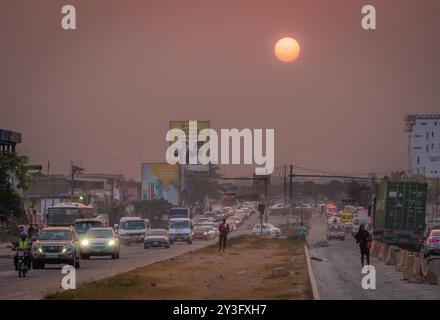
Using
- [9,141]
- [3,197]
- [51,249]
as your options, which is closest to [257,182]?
[9,141]

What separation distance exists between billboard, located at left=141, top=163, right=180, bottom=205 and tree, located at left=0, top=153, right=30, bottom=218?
97.9m

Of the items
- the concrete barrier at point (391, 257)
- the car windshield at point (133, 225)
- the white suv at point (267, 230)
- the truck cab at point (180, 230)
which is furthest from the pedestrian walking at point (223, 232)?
the white suv at point (267, 230)

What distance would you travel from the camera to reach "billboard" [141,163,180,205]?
173 metres

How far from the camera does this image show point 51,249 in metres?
40.3

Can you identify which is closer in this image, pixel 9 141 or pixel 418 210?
pixel 418 210

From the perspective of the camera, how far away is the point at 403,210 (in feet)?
193

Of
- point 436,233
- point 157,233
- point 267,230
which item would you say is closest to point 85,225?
point 157,233

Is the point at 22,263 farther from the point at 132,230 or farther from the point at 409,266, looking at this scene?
the point at 132,230

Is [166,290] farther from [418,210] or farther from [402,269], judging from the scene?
[418,210]

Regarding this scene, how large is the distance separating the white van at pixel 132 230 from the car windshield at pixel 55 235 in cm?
4000

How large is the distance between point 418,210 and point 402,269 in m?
21.0

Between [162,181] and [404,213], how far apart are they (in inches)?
4582

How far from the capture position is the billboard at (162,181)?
6796 inches
